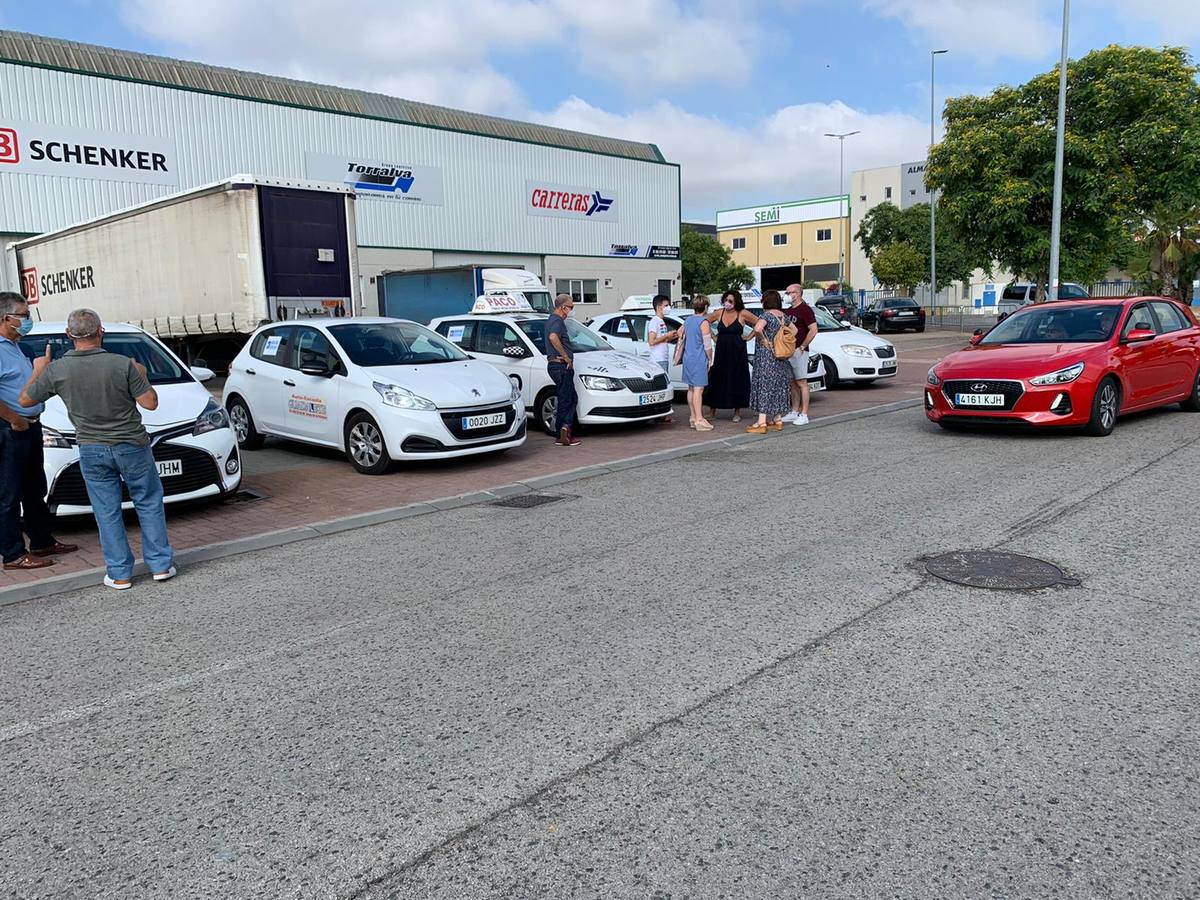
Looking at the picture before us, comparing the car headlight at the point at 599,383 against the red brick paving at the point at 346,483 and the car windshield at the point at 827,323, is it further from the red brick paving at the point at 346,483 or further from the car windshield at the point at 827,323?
the car windshield at the point at 827,323

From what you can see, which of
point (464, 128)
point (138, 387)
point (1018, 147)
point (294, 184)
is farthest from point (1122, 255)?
point (138, 387)

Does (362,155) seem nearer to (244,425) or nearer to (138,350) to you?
(244,425)

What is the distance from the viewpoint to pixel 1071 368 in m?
9.43

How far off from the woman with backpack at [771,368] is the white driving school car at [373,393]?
325 centimetres

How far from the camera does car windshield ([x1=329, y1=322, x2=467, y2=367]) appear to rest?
976 cm

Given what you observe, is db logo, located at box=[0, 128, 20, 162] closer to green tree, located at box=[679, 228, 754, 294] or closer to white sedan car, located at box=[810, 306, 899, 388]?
white sedan car, located at box=[810, 306, 899, 388]

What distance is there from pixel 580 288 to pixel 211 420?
1277 inches

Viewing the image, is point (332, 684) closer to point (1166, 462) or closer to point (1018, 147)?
point (1166, 462)

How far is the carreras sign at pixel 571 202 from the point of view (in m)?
36.7

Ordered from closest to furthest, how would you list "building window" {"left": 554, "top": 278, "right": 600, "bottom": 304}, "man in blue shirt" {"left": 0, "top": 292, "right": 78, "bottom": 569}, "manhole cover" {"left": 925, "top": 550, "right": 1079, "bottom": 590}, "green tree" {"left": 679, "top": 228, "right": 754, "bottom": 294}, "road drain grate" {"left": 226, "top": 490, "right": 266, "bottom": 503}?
"manhole cover" {"left": 925, "top": 550, "right": 1079, "bottom": 590} → "man in blue shirt" {"left": 0, "top": 292, "right": 78, "bottom": 569} → "road drain grate" {"left": 226, "top": 490, "right": 266, "bottom": 503} → "building window" {"left": 554, "top": 278, "right": 600, "bottom": 304} → "green tree" {"left": 679, "top": 228, "right": 754, "bottom": 294}

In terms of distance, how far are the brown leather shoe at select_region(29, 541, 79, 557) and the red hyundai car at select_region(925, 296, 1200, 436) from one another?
844 cm

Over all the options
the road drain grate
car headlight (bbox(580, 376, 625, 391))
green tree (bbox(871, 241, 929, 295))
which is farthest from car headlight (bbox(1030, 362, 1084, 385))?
green tree (bbox(871, 241, 929, 295))

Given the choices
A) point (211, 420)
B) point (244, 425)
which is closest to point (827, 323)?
point (244, 425)

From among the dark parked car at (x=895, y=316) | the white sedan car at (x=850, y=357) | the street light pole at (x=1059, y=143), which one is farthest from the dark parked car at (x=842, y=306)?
the white sedan car at (x=850, y=357)
